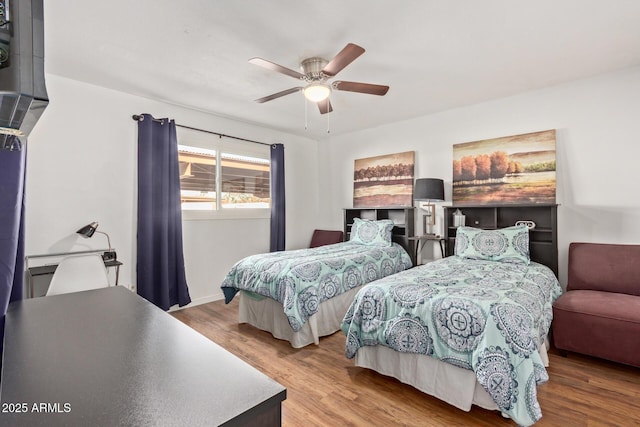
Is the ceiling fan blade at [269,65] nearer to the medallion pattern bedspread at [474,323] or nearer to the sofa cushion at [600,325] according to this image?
the medallion pattern bedspread at [474,323]

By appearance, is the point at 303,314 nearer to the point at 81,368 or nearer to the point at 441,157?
the point at 81,368

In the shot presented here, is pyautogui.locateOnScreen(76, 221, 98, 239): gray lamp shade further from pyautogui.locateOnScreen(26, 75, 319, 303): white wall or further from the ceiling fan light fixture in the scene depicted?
the ceiling fan light fixture

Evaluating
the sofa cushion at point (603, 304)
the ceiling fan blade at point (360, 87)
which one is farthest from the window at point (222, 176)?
the sofa cushion at point (603, 304)

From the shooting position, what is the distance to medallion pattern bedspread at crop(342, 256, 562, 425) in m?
1.67

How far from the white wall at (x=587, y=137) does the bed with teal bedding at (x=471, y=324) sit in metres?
0.96

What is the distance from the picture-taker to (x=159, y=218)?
358 cm

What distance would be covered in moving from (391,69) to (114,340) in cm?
291

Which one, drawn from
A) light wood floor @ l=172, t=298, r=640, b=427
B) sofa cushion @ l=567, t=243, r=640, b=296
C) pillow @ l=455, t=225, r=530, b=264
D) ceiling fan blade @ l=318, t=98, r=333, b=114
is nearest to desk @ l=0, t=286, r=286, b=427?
light wood floor @ l=172, t=298, r=640, b=427

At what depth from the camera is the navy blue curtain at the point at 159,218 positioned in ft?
11.4

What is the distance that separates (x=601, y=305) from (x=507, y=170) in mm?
1683

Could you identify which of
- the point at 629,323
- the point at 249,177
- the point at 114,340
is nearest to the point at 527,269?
the point at 629,323

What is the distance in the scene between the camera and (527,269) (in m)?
2.84

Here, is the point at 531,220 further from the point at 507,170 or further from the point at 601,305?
the point at 601,305

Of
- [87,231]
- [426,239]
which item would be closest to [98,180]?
[87,231]
